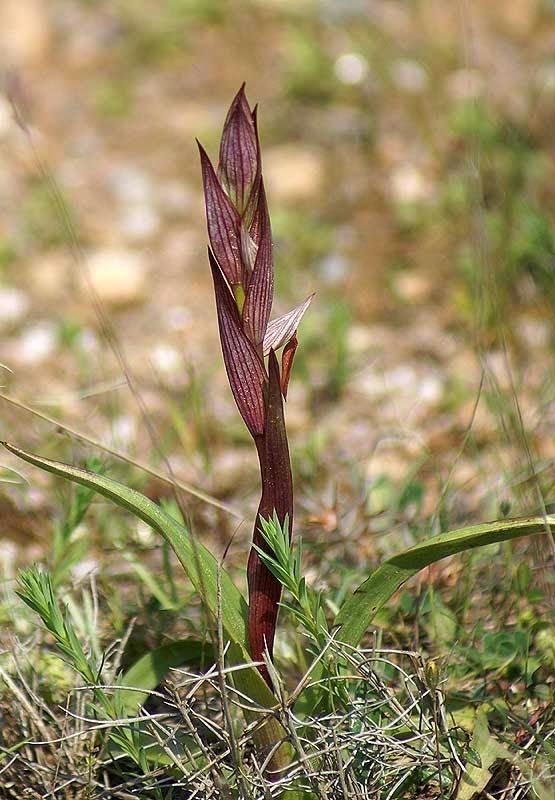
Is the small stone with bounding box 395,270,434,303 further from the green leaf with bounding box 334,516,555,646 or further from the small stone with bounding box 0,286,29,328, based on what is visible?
the green leaf with bounding box 334,516,555,646

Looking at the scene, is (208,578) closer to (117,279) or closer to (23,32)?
(117,279)

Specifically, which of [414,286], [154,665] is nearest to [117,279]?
[414,286]

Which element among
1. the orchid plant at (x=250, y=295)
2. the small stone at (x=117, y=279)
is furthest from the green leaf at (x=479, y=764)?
the small stone at (x=117, y=279)

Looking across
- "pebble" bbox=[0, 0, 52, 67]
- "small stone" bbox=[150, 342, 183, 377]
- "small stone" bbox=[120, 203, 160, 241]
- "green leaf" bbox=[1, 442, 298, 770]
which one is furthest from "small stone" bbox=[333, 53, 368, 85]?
"green leaf" bbox=[1, 442, 298, 770]

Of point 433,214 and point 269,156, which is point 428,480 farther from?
point 269,156

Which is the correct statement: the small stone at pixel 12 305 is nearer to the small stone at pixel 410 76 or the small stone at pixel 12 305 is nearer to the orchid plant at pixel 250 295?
the small stone at pixel 410 76

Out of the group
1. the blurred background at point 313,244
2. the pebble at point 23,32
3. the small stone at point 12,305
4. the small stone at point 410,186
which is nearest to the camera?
the blurred background at point 313,244

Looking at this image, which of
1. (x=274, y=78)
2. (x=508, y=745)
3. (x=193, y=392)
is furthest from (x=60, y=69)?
(x=508, y=745)
